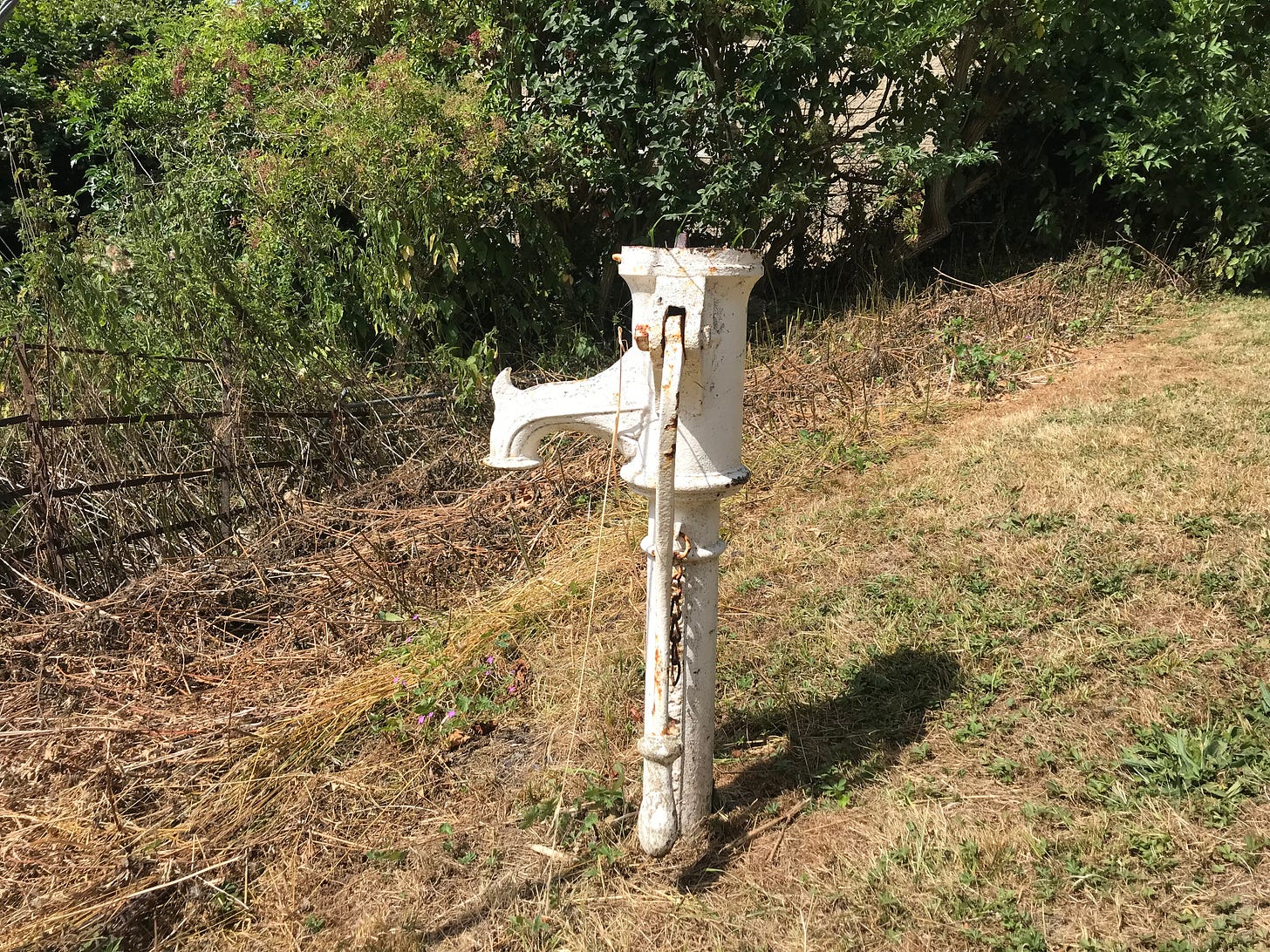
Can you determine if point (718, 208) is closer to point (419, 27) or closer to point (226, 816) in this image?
point (419, 27)

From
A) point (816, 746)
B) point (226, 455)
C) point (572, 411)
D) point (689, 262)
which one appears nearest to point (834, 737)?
point (816, 746)

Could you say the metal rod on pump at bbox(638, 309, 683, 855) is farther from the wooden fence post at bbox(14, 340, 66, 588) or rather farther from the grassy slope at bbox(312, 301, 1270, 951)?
the wooden fence post at bbox(14, 340, 66, 588)

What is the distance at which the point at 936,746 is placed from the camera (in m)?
2.80

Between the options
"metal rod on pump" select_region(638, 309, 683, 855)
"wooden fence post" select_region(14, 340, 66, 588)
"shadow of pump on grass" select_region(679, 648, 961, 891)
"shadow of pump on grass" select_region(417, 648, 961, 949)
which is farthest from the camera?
"wooden fence post" select_region(14, 340, 66, 588)

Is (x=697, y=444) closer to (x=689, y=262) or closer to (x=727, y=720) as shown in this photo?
(x=689, y=262)

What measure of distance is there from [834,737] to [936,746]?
29cm

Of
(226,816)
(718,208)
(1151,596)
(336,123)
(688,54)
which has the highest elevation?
(688,54)

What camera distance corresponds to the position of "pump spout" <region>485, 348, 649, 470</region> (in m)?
2.35

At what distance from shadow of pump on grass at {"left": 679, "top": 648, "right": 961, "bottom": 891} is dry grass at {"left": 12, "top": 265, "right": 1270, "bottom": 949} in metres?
0.01

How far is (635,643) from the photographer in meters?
3.55

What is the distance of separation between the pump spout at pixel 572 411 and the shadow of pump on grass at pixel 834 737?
41.4 inches

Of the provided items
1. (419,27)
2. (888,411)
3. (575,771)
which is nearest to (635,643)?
(575,771)

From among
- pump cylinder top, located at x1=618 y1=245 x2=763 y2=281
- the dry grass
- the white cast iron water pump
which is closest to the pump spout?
the white cast iron water pump

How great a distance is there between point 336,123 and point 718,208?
111 inches
